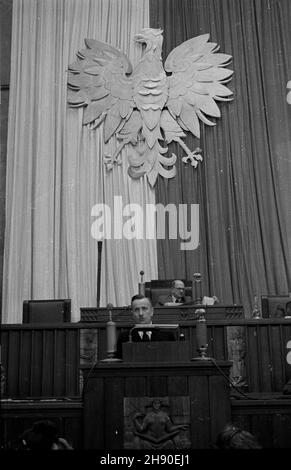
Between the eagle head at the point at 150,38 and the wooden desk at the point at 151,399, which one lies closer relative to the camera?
the wooden desk at the point at 151,399

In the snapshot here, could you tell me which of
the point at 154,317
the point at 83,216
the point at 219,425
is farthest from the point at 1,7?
the point at 219,425

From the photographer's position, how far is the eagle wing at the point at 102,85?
9.85 m

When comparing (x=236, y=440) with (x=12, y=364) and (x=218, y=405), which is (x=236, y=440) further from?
(x=12, y=364)

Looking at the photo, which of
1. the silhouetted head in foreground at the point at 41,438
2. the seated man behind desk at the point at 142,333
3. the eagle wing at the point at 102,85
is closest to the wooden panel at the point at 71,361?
the seated man behind desk at the point at 142,333

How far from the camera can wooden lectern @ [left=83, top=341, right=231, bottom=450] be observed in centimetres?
384

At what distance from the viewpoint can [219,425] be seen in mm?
3908

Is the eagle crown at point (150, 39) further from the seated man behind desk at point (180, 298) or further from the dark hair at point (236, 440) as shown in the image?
the dark hair at point (236, 440)

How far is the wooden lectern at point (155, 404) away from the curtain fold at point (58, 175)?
5166 mm

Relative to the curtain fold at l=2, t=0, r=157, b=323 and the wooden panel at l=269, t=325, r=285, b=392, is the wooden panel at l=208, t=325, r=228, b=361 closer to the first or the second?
the wooden panel at l=269, t=325, r=285, b=392

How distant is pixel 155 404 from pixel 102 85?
273 inches

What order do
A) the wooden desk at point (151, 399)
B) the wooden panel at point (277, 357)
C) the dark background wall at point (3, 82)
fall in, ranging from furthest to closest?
the dark background wall at point (3, 82) < the wooden panel at point (277, 357) < the wooden desk at point (151, 399)

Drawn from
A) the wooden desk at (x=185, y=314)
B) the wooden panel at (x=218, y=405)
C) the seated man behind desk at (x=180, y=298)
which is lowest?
the wooden panel at (x=218, y=405)

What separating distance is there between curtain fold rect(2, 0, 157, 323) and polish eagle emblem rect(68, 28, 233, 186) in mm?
198
